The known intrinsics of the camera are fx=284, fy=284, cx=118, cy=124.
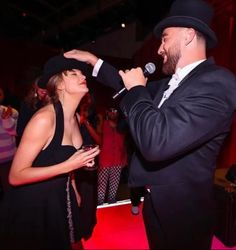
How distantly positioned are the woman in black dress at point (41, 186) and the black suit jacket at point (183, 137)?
506mm

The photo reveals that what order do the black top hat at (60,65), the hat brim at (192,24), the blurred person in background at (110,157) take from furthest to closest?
the blurred person in background at (110,157) → the black top hat at (60,65) → the hat brim at (192,24)

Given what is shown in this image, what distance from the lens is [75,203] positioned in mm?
1942

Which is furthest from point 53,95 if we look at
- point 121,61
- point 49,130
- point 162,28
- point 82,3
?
point 121,61

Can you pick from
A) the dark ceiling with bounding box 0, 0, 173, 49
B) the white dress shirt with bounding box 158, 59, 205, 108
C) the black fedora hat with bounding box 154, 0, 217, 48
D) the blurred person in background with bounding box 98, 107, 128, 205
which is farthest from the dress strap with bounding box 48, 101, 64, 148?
the dark ceiling with bounding box 0, 0, 173, 49

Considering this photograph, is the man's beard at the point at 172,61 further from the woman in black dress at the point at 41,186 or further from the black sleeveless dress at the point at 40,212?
the black sleeveless dress at the point at 40,212

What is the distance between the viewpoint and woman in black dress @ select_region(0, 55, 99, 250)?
1616 mm

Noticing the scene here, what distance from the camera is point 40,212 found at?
167cm

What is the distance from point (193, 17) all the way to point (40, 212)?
53.1 inches

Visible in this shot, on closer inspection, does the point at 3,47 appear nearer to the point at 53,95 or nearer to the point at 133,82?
the point at 53,95

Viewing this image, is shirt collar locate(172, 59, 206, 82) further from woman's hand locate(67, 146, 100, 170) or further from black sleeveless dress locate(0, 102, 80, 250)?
black sleeveless dress locate(0, 102, 80, 250)

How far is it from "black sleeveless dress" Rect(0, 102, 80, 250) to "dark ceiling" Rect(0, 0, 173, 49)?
3.25 meters

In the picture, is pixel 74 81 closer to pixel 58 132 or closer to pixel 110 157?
pixel 58 132

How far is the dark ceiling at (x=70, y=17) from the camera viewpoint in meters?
4.80

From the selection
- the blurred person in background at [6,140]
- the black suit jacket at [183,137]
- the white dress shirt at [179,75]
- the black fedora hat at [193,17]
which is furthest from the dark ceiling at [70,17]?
the black suit jacket at [183,137]
